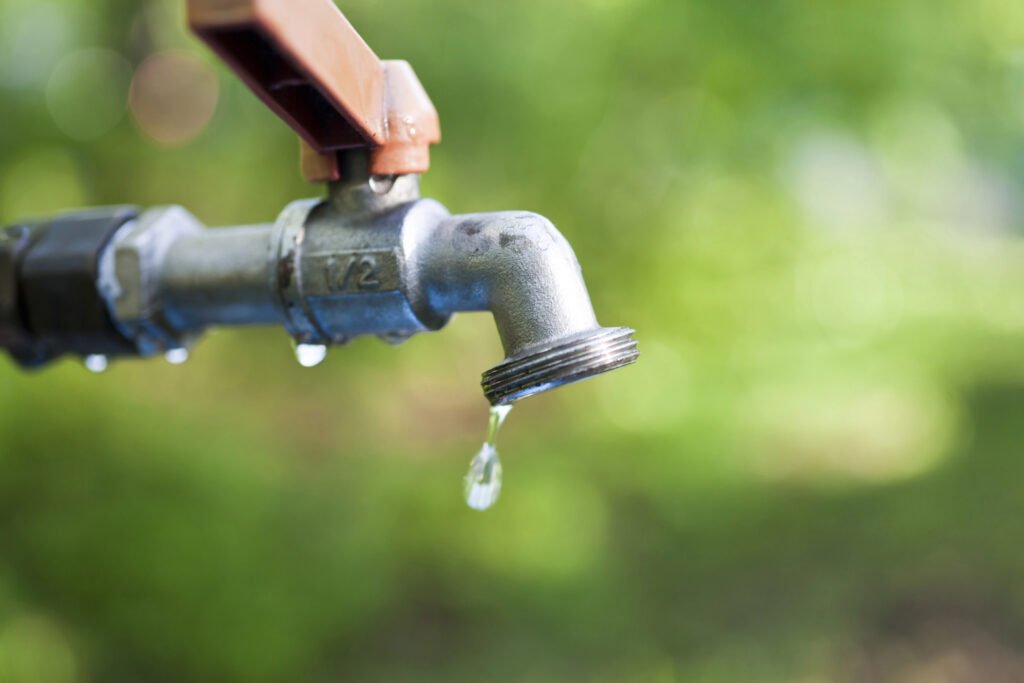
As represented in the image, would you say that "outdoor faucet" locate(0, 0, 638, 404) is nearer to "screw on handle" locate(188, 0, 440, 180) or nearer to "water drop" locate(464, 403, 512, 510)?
"screw on handle" locate(188, 0, 440, 180)

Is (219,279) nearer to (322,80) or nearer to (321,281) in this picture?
(321,281)

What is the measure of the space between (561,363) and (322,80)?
20 cm

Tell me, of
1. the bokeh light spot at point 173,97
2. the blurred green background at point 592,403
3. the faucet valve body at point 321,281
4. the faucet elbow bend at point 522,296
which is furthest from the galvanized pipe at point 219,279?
the bokeh light spot at point 173,97

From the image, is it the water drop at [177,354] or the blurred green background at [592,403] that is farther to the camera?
the blurred green background at [592,403]

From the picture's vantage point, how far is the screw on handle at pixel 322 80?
1.43 feet

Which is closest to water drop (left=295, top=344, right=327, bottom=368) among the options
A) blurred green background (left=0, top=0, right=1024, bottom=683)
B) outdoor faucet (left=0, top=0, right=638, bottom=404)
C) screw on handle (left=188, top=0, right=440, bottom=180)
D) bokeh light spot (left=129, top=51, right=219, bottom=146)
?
outdoor faucet (left=0, top=0, right=638, bottom=404)

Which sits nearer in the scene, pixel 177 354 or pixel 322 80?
pixel 322 80

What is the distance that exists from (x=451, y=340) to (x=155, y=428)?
0.69m

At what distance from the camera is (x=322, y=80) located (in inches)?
19.0

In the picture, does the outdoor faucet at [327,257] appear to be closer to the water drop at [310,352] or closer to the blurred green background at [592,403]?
the water drop at [310,352]

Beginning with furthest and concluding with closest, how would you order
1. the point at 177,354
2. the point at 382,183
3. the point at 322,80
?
the point at 177,354 < the point at 382,183 < the point at 322,80

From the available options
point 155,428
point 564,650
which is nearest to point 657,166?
point 564,650

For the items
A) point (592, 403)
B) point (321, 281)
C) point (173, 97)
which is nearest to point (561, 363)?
point (321, 281)

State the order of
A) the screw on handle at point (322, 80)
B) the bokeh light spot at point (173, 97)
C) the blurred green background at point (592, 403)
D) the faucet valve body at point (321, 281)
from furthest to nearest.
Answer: the bokeh light spot at point (173, 97) < the blurred green background at point (592, 403) < the faucet valve body at point (321, 281) < the screw on handle at point (322, 80)
